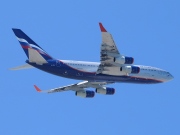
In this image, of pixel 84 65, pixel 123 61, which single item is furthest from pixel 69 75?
pixel 123 61

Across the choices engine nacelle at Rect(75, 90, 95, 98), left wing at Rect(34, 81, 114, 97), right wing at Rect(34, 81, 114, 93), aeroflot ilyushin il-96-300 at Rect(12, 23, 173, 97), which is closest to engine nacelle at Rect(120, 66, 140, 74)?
aeroflot ilyushin il-96-300 at Rect(12, 23, 173, 97)

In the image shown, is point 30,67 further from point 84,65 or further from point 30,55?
point 84,65

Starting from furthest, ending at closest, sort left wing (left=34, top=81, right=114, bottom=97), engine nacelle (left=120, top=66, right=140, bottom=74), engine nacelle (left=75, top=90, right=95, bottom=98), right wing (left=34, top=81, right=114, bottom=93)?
engine nacelle (left=75, top=90, right=95, bottom=98), left wing (left=34, top=81, right=114, bottom=97), right wing (left=34, top=81, right=114, bottom=93), engine nacelle (left=120, top=66, right=140, bottom=74)

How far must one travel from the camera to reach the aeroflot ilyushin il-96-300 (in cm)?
10444

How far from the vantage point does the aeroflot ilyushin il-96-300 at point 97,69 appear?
104 metres

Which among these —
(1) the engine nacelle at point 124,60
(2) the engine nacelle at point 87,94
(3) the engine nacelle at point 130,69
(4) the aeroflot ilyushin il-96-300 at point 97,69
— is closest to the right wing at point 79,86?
(4) the aeroflot ilyushin il-96-300 at point 97,69

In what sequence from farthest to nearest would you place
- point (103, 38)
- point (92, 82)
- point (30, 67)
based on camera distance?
point (92, 82)
point (30, 67)
point (103, 38)

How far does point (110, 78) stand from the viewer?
111312 mm

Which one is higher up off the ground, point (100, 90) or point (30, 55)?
point (30, 55)

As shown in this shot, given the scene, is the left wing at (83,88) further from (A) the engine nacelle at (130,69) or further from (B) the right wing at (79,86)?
(A) the engine nacelle at (130,69)

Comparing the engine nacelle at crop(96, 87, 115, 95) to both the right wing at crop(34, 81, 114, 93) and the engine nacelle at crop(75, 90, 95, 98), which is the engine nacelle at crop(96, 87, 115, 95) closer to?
the right wing at crop(34, 81, 114, 93)

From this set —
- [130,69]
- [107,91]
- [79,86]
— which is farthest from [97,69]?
[79,86]

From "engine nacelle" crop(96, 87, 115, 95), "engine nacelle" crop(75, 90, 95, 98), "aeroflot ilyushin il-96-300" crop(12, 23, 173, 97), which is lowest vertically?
"engine nacelle" crop(75, 90, 95, 98)

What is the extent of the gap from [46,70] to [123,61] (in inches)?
533
